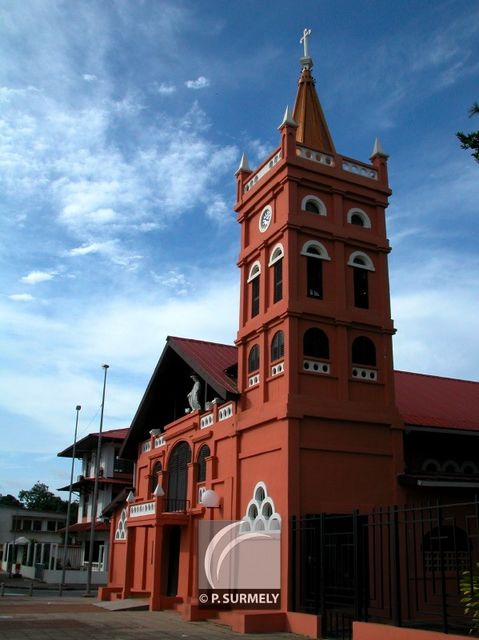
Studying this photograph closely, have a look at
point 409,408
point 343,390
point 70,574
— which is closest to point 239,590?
point 343,390

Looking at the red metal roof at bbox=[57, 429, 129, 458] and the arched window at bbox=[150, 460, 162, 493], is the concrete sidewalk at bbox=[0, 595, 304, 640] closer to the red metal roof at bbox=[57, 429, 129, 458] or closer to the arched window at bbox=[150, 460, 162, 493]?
the arched window at bbox=[150, 460, 162, 493]

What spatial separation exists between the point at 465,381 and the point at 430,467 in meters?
8.66

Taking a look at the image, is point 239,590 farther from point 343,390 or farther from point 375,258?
point 375,258

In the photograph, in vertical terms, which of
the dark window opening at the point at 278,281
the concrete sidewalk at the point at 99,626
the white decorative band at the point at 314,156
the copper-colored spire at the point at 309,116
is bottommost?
the concrete sidewalk at the point at 99,626

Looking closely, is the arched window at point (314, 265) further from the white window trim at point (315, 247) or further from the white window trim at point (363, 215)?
the white window trim at point (363, 215)

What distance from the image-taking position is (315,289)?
64.6 ft

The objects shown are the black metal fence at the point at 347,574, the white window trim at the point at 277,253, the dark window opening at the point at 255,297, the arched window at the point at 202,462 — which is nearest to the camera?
the black metal fence at the point at 347,574

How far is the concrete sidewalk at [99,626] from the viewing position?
15.1 metres

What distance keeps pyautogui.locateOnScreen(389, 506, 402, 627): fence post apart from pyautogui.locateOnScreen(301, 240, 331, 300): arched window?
784 cm

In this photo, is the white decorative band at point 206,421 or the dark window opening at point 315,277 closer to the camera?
the dark window opening at point 315,277

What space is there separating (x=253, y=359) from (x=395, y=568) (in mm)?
8619

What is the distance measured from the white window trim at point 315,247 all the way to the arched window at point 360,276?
33.3 inches

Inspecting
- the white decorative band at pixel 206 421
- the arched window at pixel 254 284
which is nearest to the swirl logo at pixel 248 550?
the white decorative band at pixel 206 421

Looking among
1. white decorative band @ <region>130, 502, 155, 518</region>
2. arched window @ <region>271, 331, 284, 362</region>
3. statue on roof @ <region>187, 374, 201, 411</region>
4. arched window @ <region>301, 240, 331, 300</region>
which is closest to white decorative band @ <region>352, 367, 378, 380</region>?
arched window @ <region>271, 331, 284, 362</region>
